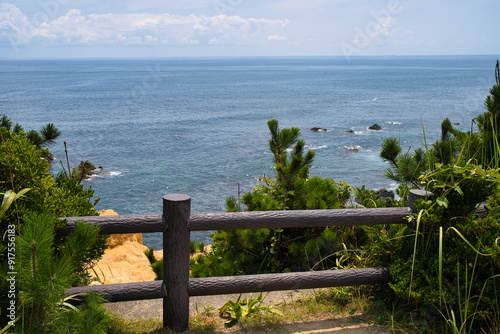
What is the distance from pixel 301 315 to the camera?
416 cm

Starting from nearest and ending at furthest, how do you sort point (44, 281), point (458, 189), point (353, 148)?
point (44, 281), point (458, 189), point (353, 148)

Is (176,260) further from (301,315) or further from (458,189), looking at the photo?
(458,189)

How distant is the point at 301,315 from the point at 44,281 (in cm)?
246

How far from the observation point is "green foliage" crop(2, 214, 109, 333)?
251 centimetres

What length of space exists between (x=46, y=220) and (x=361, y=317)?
2931 millimetres

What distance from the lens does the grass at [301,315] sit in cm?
392

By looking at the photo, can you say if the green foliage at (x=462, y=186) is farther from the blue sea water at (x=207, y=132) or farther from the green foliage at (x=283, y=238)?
the blue sea water at (x=207, y=132)

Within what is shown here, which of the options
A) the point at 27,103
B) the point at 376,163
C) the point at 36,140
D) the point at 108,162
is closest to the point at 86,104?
the point at 27,103

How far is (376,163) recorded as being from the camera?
24.7m

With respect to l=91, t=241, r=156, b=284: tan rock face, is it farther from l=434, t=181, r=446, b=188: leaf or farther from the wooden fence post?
l=434, t=181, r=446, b=188: leaf

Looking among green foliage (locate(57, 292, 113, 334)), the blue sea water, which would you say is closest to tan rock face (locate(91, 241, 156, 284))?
green foliage (locate(57, 292, 113, 334))

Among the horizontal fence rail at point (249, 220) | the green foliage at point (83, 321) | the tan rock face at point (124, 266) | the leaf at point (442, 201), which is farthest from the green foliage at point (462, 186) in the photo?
the tan rock face at point (124, 266)

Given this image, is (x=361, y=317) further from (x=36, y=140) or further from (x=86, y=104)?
(x=86, y=104)

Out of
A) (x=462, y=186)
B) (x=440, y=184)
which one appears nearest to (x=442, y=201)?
(x=440, y=184)
